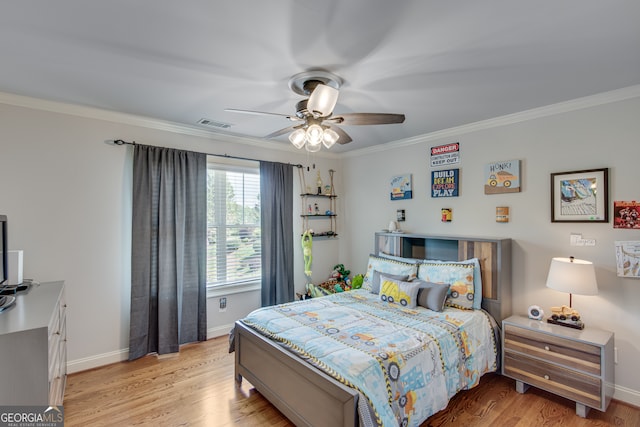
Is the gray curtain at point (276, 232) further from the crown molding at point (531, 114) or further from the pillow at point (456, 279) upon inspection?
the pillow at point (456, 279)

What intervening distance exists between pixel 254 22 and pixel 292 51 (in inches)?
13.0

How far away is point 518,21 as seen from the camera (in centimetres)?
164

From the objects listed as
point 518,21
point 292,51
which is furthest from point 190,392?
point 518,21

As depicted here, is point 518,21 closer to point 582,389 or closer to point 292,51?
point 292,51

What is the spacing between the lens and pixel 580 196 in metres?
2.75

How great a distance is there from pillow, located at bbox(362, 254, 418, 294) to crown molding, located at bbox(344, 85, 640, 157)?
5.23 feet

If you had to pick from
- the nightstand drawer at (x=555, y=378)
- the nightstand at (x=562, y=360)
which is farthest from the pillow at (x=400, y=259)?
the nightstand drawer at (x=555, y=378)

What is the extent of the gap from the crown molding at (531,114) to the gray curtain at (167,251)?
2.73m

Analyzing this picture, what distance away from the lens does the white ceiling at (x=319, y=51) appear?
1560 mm

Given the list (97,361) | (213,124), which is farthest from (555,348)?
(97,361)

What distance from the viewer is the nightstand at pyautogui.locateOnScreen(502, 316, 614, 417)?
2.33m

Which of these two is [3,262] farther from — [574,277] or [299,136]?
[574,277]

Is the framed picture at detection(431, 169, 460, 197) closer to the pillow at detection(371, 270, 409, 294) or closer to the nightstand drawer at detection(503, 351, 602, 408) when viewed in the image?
the pillow at detection(371, 270, 409, 294)

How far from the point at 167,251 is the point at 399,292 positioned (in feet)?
8.27
